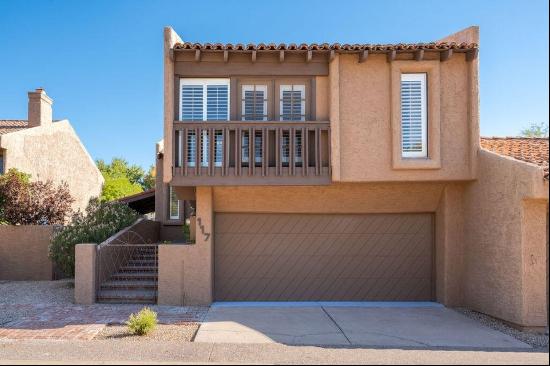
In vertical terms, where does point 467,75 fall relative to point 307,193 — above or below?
above

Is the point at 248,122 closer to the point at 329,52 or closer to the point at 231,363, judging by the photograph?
the point at 329,52

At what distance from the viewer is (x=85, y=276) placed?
38.6 feet

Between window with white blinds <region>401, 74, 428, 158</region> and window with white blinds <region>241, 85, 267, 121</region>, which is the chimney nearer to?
window with white blinds <region>241, 85, 267, 121</region>

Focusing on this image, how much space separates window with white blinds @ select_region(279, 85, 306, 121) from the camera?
11984 mm

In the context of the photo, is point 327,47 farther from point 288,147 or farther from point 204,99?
point 204,99

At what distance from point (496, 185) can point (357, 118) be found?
10.9ft

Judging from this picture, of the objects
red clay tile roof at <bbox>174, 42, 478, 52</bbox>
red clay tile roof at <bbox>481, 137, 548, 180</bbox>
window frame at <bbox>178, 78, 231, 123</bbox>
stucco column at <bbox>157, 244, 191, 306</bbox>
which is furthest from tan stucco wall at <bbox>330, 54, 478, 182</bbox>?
stucco column at <bbox>157, 244, 191, 306</bbox>

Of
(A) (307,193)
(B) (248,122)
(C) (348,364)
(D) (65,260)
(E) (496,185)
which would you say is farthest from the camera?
(D) (65,260)

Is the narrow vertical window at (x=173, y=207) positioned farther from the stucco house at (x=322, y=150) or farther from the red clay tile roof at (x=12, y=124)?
the red clay tile roof at (x=12, y=124)

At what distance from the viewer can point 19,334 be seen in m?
8.88

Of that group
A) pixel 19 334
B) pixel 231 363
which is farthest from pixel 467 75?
pixel 19 334

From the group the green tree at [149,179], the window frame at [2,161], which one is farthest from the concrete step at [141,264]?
the green tree at [149,179]

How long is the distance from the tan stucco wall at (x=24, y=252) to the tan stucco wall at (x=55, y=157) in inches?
133

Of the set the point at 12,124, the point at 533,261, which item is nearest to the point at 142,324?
the point at 533,261
